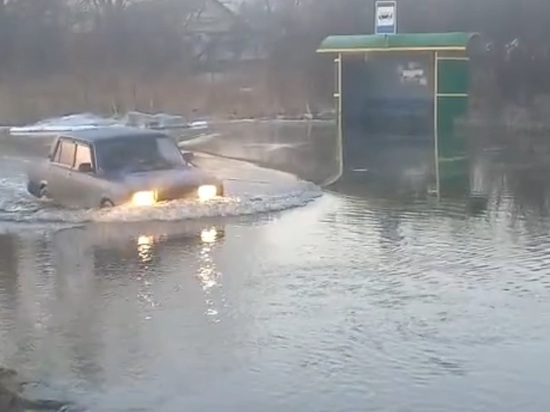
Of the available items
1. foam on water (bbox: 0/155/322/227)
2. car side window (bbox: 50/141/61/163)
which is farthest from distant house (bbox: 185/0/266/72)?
car side window (bbox: 50/141/61/163)

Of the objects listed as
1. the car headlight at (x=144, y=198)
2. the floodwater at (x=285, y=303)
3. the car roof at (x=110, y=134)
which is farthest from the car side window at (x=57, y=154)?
the car headlight at (x=144, y=198)

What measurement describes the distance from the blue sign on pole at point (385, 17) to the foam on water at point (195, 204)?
1675 cm

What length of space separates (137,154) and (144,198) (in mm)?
1147

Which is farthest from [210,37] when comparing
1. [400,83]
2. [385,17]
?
[385,17]

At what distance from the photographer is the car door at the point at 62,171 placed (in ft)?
57.0

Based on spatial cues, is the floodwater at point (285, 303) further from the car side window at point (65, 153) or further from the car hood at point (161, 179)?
the car side window at point (65, 153)

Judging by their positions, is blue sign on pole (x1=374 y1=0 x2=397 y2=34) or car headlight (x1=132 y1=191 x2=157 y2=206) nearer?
car headlight (x1=132 y1=191 x2=157 y2=206)

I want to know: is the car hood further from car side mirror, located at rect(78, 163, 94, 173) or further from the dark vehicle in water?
car side mirror, located at rect(78, 163, 94, 173)

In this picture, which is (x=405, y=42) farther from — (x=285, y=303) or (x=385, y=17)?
(x=285, y=303)

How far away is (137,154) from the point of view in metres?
17.1

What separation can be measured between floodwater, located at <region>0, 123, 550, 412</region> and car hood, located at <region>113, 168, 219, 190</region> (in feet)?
1.29

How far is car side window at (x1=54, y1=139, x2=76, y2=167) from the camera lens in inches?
693

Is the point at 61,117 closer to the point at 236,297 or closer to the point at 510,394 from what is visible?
the point at 236,297

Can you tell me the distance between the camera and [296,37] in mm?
55219
